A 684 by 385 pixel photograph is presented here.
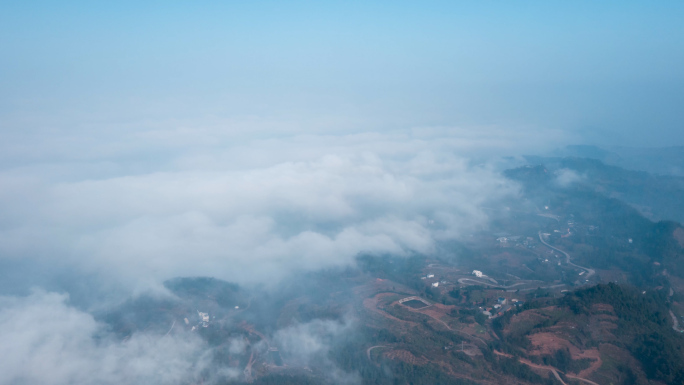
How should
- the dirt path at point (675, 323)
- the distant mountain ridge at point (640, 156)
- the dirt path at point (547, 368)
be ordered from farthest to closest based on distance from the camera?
1. the distant mountain ridge at point (640, 156)
2. the dirt path at point (675, 323)
3. the dirt path at point (547, 368)

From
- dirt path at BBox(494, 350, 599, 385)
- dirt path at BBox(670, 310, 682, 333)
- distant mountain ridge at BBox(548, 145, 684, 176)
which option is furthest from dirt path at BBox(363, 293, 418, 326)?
distant mountain ridge at BBox(548, 145, 684, 176)

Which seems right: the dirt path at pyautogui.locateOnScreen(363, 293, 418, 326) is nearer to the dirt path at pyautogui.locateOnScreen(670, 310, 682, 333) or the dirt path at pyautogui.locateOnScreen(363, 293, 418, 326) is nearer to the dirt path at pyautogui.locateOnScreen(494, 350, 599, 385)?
the dirt path at pyautogui.locateOnScreen(494, 350, 599, 385)

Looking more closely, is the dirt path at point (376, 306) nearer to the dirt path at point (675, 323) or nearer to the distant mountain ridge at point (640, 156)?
the dirt path at point (675, 323)

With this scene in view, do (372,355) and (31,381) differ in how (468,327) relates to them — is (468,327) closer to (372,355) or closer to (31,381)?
(372,355)

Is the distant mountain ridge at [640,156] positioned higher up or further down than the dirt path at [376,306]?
higher up

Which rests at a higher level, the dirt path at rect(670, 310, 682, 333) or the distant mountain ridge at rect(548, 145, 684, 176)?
the distant mountain ridge at rect(548, 145, 684, 176)

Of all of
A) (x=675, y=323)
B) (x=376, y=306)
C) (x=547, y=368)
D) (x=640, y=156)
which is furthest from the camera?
(x=640, y=156)

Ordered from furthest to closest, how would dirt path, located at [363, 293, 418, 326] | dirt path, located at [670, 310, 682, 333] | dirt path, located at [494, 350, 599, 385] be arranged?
dirt path, located at [363, 293, 418, 326] < dirt path, located at [670, 310, 682, 333] < dirt path, located at [494, 350, 599, 385]

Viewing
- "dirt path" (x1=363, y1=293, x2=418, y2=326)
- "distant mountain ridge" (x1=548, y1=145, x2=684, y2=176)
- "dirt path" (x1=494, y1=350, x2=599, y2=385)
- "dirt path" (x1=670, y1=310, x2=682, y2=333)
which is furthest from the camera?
"distant mountain ridge" (x1=548, y1=145, x2=684, y2=176)

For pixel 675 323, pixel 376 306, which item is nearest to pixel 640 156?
pixel 675 323

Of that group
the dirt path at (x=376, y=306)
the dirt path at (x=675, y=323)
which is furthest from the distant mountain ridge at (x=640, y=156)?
the dirt path at (x=376, y=306)

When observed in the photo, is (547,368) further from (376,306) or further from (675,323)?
(376,306)
